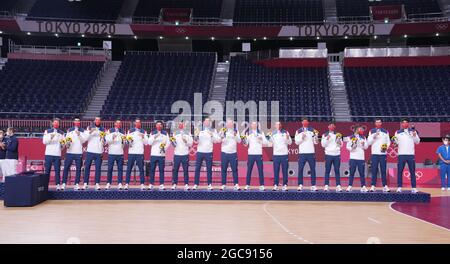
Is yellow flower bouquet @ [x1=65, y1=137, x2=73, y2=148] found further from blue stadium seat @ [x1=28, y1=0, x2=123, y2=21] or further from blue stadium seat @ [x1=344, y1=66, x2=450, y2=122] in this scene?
blue stadium seat @ [x1=28, y1=0, x2=123, y2=21]

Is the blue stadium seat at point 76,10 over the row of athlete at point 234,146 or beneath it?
over

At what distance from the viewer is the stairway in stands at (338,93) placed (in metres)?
24.8

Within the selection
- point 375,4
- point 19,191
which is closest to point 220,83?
point 375,4

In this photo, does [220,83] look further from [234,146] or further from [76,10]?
[234,146]

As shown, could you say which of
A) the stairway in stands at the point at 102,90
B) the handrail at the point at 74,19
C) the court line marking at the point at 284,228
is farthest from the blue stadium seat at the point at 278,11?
the court line marking at the point at 284,228

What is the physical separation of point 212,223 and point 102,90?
20.8m

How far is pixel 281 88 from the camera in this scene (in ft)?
87.1

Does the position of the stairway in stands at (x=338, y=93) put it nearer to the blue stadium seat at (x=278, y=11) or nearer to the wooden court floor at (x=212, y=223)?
the blue stadium seat at (x=278, y=11)

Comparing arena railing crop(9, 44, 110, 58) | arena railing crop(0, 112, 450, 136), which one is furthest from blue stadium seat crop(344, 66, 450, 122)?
arena railing crop(9, 44, 110, 58)

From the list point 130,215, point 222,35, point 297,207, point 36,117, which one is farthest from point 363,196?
point 222,35

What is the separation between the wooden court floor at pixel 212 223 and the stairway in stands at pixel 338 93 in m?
13.8

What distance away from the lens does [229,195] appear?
12.3m

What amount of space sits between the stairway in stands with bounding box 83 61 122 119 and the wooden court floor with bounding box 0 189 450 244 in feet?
46.0

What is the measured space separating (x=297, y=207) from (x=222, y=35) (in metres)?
20.2
